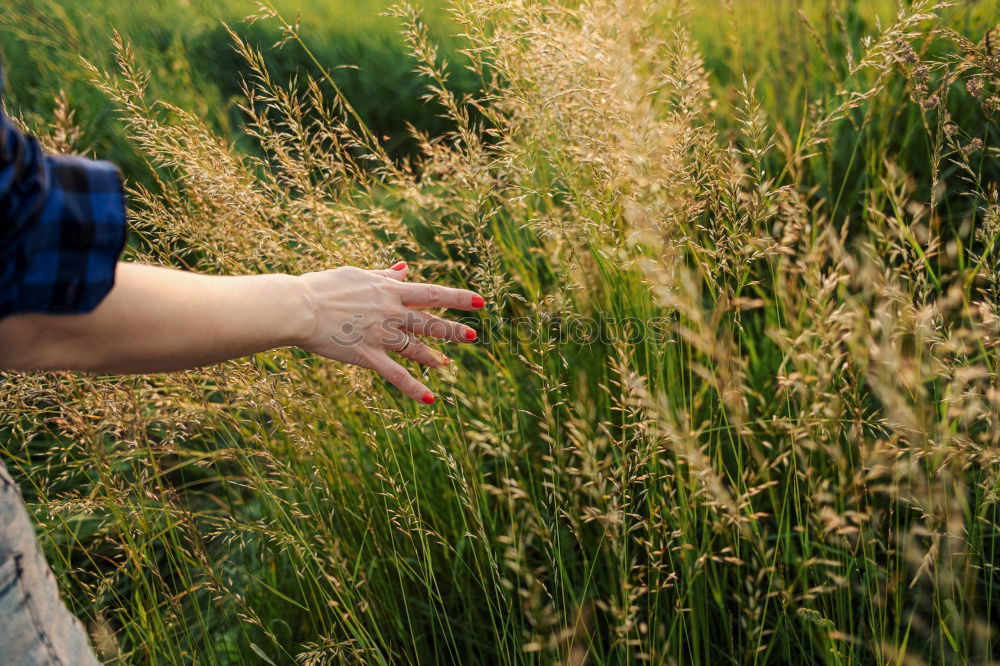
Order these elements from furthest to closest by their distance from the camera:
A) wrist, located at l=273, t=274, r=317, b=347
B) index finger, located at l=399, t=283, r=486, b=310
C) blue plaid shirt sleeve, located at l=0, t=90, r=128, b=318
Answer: index finger, located at l=399, t=283, r=486, b=310
wrist, located at l=273, t=274, r=317, b=347
blue plaid shirt sleeve, located at l=0, t=90, r=128, b=318

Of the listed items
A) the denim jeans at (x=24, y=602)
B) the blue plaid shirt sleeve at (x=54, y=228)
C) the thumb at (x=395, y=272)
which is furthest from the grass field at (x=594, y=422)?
the blue plaid shirt sleeve at (x=54, y=228)

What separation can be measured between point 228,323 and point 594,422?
1.07 meters

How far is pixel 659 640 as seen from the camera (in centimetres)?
151

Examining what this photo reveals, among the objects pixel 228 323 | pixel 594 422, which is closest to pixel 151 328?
pixel 228 323

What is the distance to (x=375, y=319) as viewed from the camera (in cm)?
122

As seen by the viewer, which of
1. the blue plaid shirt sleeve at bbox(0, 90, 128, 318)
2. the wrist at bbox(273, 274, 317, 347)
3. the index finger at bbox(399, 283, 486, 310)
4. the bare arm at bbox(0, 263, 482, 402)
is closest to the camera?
the blue plaid shirt sleeve at bbox(0, 90, 128, 318)

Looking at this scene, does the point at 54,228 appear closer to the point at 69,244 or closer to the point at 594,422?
the point at 69,244

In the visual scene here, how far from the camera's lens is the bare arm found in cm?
79

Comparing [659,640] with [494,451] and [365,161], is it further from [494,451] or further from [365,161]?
[365,161]

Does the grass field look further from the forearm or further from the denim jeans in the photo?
the denim jeans

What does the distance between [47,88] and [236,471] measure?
2138 mm

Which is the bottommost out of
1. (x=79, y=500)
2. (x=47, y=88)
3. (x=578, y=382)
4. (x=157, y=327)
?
(x=79, y=500)

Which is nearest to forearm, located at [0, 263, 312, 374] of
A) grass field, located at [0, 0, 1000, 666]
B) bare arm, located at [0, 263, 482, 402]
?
bare arm, located at [0, 263, 482, 402]

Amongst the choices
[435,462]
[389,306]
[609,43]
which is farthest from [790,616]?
[609,43]
